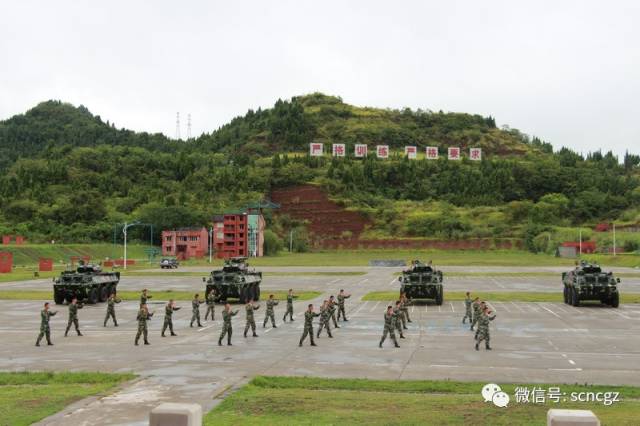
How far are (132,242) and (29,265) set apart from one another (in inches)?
1256

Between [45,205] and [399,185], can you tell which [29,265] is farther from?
[399,185]

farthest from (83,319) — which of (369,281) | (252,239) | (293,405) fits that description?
(252,239)

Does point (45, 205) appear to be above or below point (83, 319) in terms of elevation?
above

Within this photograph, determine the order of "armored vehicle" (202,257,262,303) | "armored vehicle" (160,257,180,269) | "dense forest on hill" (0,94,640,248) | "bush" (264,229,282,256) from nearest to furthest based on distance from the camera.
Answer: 1. "armored vehicle" (202,257,262,303)
2. "armored vehicle" (160,257,180,269)
3. "bush" (264,229,282,256)
4. "dense forest on hill" (0,94,640,248)

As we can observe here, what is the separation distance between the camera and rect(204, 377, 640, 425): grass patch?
42.6 feet

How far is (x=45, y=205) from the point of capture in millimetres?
131625

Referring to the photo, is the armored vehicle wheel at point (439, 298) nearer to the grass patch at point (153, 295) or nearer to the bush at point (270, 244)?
the grass patch at point (153, 295)

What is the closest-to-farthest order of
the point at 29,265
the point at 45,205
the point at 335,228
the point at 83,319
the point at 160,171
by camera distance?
the point at 83,319, the point at 29,265, the point at 45,205, the point at 335,228, the point at 160,171

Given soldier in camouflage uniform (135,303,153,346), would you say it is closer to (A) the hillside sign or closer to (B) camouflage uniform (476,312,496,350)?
(B) camouflage uniform (476,312,496,350)

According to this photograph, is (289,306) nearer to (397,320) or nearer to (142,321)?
(397,320)

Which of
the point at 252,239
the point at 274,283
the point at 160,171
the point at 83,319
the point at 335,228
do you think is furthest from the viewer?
the point at 160,171

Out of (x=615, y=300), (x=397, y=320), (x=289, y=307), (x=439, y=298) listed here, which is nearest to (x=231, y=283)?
(x=289, y=307)

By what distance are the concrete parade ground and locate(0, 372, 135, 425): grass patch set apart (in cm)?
43

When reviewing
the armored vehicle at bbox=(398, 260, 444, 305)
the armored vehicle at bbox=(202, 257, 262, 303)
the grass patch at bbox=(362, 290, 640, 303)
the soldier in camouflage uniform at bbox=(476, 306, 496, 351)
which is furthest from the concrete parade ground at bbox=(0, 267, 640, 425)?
the grass patch at bbox=(362, 290, 640, 303)
